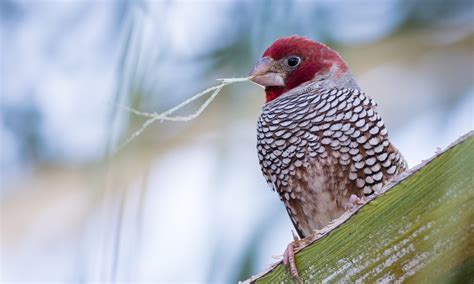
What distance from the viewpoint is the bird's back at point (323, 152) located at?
2.41m

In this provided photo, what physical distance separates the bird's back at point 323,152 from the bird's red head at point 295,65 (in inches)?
4.6

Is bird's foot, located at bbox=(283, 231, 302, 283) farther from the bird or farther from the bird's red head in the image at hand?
the bird's red head

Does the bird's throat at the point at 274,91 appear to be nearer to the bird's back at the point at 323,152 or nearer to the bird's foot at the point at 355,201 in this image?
the bird's back at the point at 323,152

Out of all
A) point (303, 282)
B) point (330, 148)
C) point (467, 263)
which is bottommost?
point (467, 263)

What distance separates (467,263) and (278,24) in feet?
1.38

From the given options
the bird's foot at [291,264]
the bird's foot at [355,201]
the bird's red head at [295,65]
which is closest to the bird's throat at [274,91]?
the bird's red head at [295,65]

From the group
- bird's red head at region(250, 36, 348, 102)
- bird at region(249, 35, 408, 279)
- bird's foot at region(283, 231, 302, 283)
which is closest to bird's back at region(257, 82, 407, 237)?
bird at region(249, 35, 408, 279)

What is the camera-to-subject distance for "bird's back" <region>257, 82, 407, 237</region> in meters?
2.41

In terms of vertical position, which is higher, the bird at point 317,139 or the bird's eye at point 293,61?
the bird's eye at point 293,61

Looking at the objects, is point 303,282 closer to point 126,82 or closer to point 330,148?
point 126,82

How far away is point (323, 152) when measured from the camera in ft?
7.97

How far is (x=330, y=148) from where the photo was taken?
2.43 m

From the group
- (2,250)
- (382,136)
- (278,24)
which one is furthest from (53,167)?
(278,24)

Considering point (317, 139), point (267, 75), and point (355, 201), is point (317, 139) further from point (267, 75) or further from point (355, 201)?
point (355, 201)
